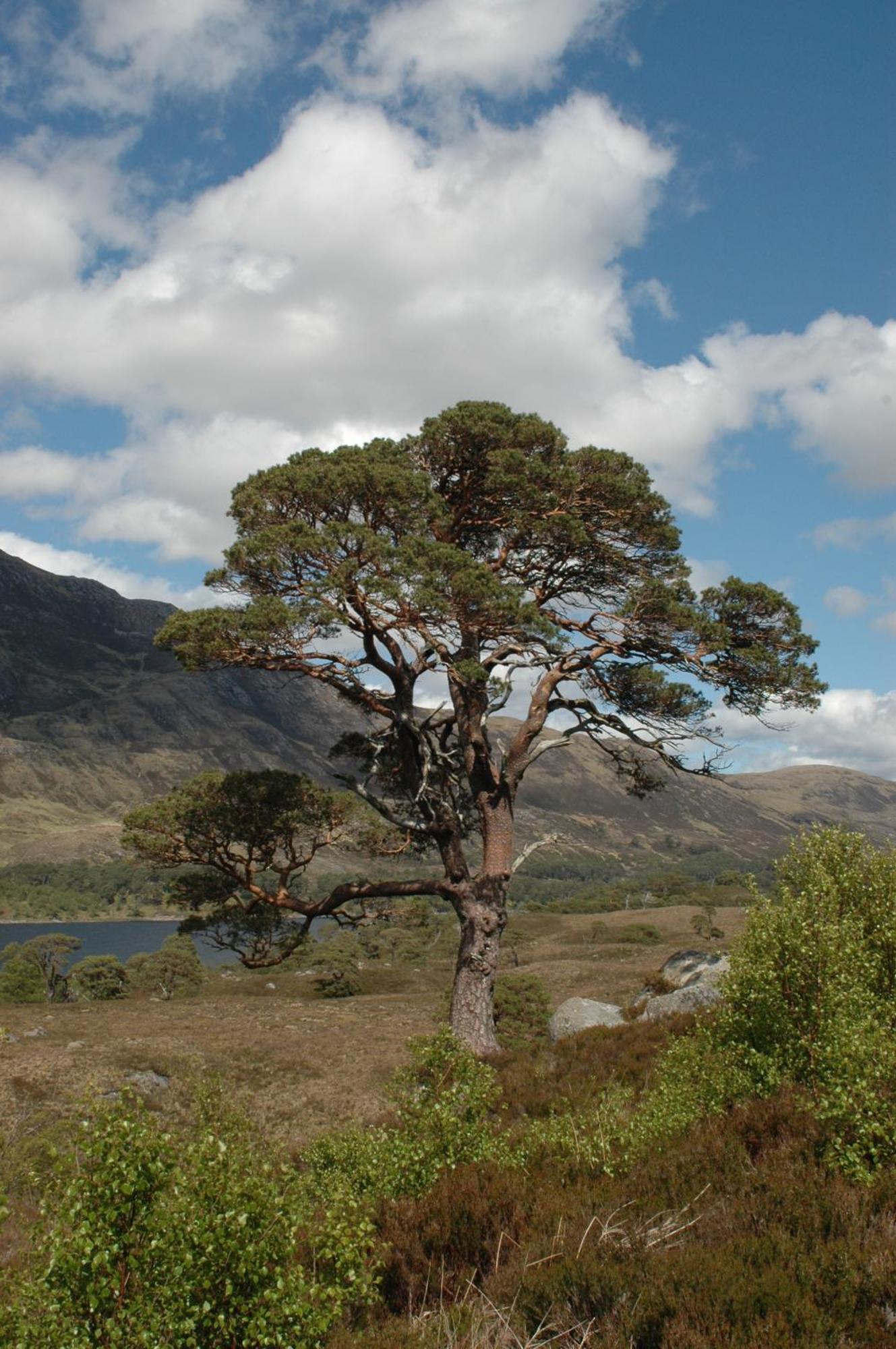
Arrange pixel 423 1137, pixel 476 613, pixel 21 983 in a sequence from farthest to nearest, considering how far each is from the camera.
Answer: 1. pixel 21 983
2. pixel 476 613
3. pixel 423 1137

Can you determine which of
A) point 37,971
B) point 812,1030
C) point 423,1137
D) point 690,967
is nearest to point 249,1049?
point 690,967

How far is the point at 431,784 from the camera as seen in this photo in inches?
765

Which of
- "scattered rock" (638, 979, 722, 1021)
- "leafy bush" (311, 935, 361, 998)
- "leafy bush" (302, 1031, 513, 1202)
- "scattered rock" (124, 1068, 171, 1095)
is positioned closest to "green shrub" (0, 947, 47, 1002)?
"leafy bush" (311, 935, 361, 998)

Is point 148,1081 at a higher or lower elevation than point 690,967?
lower

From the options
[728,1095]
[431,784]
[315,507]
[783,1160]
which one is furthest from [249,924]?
[783,1160]

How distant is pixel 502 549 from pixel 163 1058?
17391mm

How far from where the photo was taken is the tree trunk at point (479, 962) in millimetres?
17922

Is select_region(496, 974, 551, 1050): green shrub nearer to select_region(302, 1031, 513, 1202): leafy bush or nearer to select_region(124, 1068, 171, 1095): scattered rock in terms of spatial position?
select_region(124, 1068, 171, 1095): scattered rock

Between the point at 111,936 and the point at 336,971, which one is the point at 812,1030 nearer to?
the point at 336,971

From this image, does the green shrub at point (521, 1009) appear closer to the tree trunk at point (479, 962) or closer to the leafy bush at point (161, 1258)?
the tree trunk at point (479, 962)

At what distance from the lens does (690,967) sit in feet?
95.3

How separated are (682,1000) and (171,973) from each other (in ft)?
175

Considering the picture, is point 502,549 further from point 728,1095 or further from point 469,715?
point 728,1095

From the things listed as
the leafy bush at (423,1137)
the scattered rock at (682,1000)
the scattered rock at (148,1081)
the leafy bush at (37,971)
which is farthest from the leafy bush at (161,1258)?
the leafy bush at (37,971)
